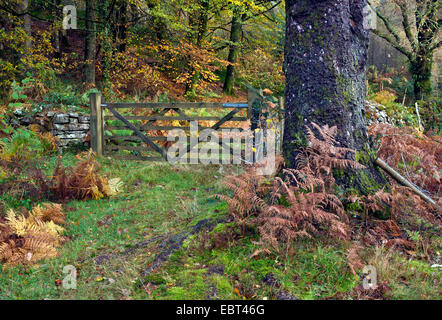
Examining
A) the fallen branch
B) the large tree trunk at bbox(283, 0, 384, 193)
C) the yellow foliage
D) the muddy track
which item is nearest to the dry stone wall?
the yellow foliage

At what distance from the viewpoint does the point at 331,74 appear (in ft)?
12.5

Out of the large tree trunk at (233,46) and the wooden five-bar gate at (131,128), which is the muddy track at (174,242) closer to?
the wooden five-bar gate at (131,128)

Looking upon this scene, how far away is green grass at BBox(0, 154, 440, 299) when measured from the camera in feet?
9.27

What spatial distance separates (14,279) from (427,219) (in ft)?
14.9

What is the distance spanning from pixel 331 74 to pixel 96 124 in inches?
251

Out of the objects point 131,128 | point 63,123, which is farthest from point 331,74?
point 63,123

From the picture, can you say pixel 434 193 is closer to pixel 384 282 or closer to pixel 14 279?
pixel 384 282

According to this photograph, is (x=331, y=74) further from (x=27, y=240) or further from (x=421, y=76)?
(x=421, y=76)

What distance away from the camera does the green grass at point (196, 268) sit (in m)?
2.83

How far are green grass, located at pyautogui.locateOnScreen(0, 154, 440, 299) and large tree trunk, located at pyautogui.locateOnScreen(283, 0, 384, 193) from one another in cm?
111

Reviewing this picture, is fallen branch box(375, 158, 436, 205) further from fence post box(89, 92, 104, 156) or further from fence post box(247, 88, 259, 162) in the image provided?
fence post box(89, 92, 104, 156)

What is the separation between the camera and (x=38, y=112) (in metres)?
8.88

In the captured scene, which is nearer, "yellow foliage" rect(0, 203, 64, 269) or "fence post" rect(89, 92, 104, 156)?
"yellow foliage" rect(0, 203, 64, 269)
